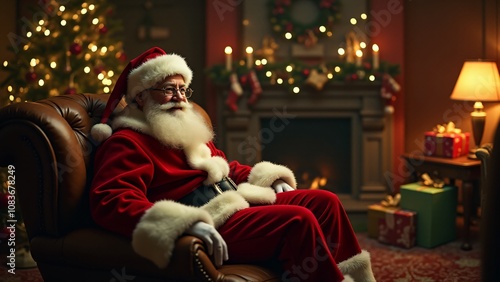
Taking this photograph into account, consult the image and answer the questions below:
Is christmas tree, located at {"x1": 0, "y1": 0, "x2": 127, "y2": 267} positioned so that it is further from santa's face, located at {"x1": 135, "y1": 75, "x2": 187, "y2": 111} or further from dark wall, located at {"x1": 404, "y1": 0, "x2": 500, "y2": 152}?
dark wall, located at {"x1": 404, "y1": 0, "x2": 500, "y2": 152}

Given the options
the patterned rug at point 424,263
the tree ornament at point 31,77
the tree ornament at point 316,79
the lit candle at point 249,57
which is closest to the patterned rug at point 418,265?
the patterned rug at point 424,263

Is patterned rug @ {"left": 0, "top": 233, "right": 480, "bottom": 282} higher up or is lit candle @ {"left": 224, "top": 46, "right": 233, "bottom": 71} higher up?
lit candle @ {"left": 224, "top": 46, "right": 233, "bottom": 71}

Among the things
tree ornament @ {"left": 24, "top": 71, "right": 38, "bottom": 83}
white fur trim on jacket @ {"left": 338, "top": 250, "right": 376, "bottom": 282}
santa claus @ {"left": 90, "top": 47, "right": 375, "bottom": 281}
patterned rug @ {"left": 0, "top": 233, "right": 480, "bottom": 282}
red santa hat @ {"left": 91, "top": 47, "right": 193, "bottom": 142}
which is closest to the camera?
santa claus @ {"left": 90, "top": 47, "right": 375, "bottom": 281}

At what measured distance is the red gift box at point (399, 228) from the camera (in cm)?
430

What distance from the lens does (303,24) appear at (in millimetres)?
5090

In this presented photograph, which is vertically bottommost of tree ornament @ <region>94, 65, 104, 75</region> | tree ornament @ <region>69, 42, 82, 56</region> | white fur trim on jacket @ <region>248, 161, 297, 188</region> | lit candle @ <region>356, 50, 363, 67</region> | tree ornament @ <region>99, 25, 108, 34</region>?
white fur trim on jacket @ <region>248, 161, 297, 188</region>

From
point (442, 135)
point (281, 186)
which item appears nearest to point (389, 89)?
point (442, 135)

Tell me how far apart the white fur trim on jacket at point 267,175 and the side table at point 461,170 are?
1765mm

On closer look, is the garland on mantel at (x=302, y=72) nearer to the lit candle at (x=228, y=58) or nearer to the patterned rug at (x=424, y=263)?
the lit candle at (x=228, y=58)

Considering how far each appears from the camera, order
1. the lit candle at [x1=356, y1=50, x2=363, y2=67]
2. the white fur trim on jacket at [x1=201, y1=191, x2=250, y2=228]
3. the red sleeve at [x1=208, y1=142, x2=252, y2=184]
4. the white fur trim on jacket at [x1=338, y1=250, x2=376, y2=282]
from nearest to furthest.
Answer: the white fur trim on jacket at [x1=201, y1=191, x2=250, y2=228], the white fur trim on jacket at [x1=338, y1=250, x2=376, y2=282], the red sleeve at [x1=208, y1=142, x2=252, y2=184], the lit candle at [x1=356, y1=50, x2=363, y2=67]

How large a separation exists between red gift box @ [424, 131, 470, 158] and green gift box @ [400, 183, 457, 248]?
250 mm

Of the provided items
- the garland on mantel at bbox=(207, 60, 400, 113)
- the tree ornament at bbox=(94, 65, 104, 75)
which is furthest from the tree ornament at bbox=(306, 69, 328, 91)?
the tree ornament at bbox=(94, 65, 104, 75)

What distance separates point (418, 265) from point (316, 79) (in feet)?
5.44

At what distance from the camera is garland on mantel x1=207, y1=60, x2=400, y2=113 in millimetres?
4941
